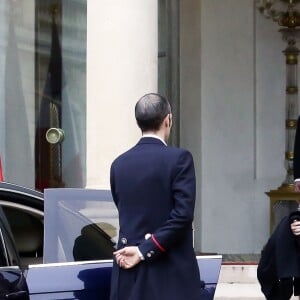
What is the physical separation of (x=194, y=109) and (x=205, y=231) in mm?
1346

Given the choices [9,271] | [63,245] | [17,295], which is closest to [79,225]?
[63,245]

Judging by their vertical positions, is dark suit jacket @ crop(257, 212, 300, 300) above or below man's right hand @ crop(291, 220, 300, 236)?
below

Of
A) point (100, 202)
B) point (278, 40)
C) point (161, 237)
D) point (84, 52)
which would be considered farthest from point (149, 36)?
point (161, 237)

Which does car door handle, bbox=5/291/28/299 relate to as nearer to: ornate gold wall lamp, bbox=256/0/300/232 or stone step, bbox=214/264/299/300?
stone step, bbox=214/264/299/300

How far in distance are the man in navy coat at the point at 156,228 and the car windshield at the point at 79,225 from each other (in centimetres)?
38

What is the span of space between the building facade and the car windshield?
5799 millimetres

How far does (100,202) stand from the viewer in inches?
235

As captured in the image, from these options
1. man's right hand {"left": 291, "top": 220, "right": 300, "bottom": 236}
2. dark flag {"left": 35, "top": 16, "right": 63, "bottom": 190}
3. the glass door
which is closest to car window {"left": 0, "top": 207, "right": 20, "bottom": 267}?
man's right hand {"left": 291, "top": 220, "right": 300, "bottom": 236}

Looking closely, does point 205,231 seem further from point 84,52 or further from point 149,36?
point 149,36

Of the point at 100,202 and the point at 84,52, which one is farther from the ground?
the point at 84,52

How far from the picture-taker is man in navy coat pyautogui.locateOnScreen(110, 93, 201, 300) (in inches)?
209

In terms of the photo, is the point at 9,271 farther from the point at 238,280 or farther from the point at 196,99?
the point at 196,99

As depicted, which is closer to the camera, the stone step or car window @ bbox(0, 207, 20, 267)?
car window @ bbox(0, 207, 20, 267)

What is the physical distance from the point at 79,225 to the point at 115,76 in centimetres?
414
